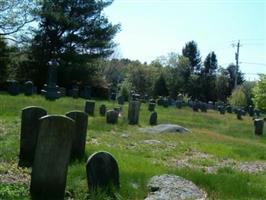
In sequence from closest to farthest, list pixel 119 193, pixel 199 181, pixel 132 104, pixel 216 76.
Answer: pixel 119 193
pixel 199 181
pixel 132 104
pixel 216 76

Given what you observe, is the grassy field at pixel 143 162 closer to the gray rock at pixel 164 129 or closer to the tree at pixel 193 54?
the gray rock at pixel 164 129

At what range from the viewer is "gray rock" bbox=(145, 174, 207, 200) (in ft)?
27.9

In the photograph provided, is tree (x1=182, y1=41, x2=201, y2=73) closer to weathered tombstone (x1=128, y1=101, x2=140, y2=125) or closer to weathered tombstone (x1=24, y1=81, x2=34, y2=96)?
weathered tombstone (x1=24, y1=81, x2=34, y2=96)

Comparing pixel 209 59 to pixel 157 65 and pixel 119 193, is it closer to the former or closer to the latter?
pixel 157 65

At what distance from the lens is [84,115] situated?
35.5 ft

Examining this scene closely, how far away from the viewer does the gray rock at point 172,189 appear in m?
8.51

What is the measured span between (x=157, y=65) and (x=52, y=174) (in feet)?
311

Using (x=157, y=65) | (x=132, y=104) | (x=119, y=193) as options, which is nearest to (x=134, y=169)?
(x=119, y=193)

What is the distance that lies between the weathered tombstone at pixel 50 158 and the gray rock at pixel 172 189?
1737 millimetres

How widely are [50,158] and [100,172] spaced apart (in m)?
1.06

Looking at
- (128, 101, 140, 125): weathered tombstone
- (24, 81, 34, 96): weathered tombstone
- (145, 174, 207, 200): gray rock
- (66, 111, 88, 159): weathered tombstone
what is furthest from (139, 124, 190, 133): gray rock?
(24, 81, 34, 96): weathered tombstone

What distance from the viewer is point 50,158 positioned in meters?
7.32

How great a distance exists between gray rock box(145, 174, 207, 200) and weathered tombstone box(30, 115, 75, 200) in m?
1.74

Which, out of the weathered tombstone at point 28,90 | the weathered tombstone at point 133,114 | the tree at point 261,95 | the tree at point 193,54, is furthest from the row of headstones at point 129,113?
the tree at point 193,54
